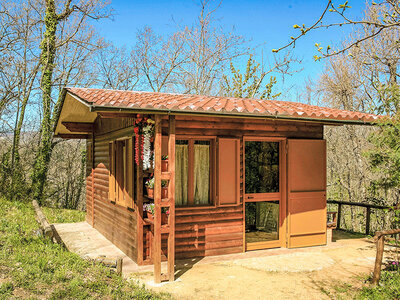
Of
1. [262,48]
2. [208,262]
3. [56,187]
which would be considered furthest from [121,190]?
[262,48]

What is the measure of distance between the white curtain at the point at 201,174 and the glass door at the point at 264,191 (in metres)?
0.87

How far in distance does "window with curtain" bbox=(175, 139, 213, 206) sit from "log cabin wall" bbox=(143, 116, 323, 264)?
21cm

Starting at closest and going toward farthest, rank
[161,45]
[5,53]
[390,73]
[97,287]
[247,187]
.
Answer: [97,287], [247,187], [390,73], [5,53], [161,45]

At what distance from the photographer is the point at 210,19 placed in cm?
1923

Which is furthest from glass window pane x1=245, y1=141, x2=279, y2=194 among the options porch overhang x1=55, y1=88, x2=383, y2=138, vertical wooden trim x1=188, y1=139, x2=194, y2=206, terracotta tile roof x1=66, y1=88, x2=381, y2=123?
vertical wooden trim x1=188, y1=139, x2=194, y2=206

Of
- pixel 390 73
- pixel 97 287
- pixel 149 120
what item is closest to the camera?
pixel 97 287

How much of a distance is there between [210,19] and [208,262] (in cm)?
1568

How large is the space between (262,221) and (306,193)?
54.3 inches

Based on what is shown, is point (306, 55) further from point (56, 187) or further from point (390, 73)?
point (56, 187)

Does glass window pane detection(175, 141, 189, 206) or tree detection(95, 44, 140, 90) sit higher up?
tree detection(95, 44, 140, 90)

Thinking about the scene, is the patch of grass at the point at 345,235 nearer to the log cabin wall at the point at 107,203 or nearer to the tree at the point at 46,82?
the log cabin wall at the point at 107,203

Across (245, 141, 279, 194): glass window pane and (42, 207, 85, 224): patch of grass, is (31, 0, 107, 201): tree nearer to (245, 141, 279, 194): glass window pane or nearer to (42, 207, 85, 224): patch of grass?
(42, 207, 85, 224): patch of grass

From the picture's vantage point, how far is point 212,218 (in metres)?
6.73

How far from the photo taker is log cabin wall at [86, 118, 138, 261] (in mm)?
6684
